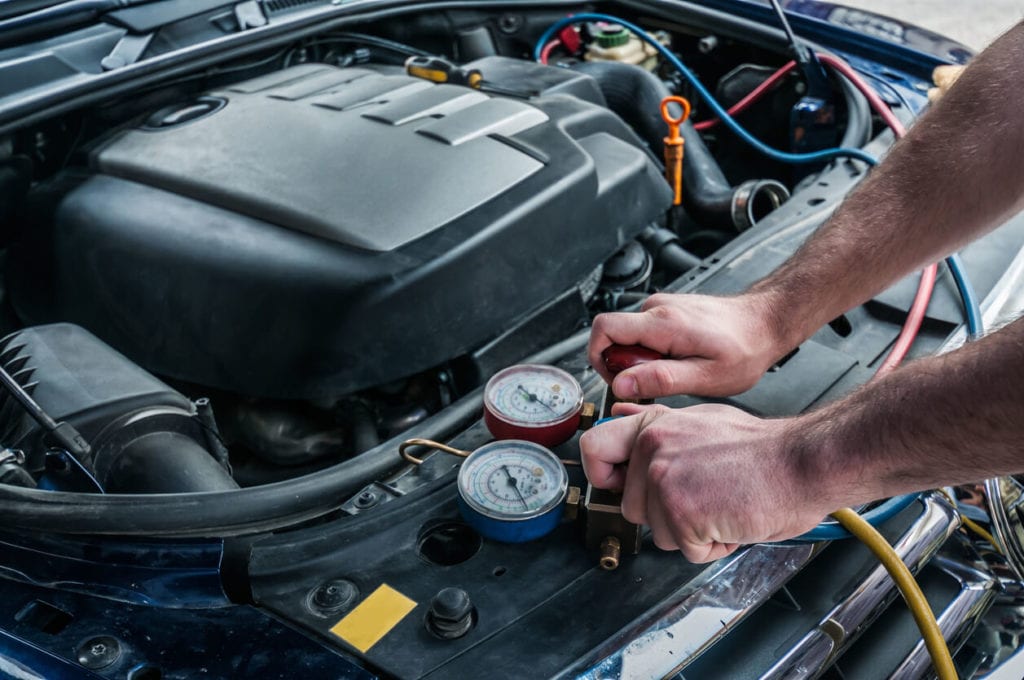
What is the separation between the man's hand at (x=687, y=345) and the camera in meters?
1.06

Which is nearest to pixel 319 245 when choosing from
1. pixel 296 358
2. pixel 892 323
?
pixel 296 358

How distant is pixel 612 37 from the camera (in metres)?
2.14

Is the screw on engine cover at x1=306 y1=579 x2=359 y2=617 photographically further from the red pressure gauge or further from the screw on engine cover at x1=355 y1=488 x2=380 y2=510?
the red pressure gauge

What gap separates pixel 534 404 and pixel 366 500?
22 cm

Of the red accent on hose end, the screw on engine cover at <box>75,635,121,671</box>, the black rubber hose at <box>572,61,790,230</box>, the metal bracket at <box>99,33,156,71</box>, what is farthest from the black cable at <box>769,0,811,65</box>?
the screw on engine cover at <box>75,635,121,671</box>

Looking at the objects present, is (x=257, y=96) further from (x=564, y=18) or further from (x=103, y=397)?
(x=564, y=18)

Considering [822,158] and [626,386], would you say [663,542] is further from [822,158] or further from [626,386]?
[822,158]

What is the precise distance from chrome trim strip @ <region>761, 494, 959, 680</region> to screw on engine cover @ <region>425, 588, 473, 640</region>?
1.00 ft

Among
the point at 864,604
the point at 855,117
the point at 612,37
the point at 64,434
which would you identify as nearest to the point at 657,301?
the point at 864,604

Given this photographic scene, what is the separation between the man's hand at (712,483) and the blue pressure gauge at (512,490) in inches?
2.8

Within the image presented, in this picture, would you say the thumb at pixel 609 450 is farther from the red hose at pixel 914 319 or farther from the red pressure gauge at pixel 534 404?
the red hose at pixel 914 319

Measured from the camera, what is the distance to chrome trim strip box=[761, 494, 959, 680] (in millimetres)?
950

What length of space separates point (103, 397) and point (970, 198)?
3.56ft

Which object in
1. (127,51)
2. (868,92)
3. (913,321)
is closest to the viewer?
(913,321)
